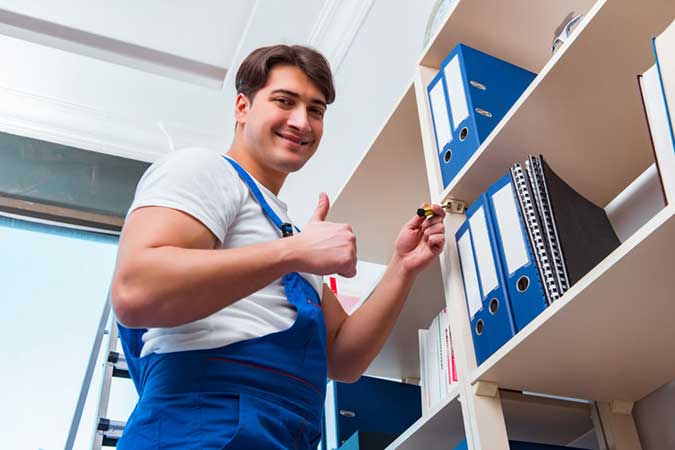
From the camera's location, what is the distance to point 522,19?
1447 millimetres

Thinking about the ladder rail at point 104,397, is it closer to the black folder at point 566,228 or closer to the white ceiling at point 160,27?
the white ceiling at point 160,27

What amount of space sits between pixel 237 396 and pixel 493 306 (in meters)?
0.47

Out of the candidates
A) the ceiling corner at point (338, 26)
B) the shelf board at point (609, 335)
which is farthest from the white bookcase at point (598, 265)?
the ceiling corner at point (338, 26)

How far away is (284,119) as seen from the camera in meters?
1.31

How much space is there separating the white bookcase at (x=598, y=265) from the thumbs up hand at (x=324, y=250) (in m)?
0.29

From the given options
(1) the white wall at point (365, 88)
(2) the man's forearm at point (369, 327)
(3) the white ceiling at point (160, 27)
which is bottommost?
(2) the man's forearm at point (369, 327)

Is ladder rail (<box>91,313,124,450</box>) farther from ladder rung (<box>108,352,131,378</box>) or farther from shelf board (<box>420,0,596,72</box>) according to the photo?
shelf board (<box>420,0,596,72</box>)

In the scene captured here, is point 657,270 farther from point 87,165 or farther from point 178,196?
point 87,165

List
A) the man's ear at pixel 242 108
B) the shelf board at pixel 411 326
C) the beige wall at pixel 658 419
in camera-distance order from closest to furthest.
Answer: the beige wall at pixel 658 419
the man's ear at pixel 242 108
the shelf board at pixel 411 326

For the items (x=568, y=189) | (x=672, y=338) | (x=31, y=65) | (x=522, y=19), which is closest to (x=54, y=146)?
(x=31, y=65)

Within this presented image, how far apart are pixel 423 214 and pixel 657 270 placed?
19.6 inches

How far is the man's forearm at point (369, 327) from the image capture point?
4.11 feet

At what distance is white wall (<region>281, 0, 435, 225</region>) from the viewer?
2461 mm

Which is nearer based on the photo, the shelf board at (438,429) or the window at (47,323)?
the shelf board at (438,429)
